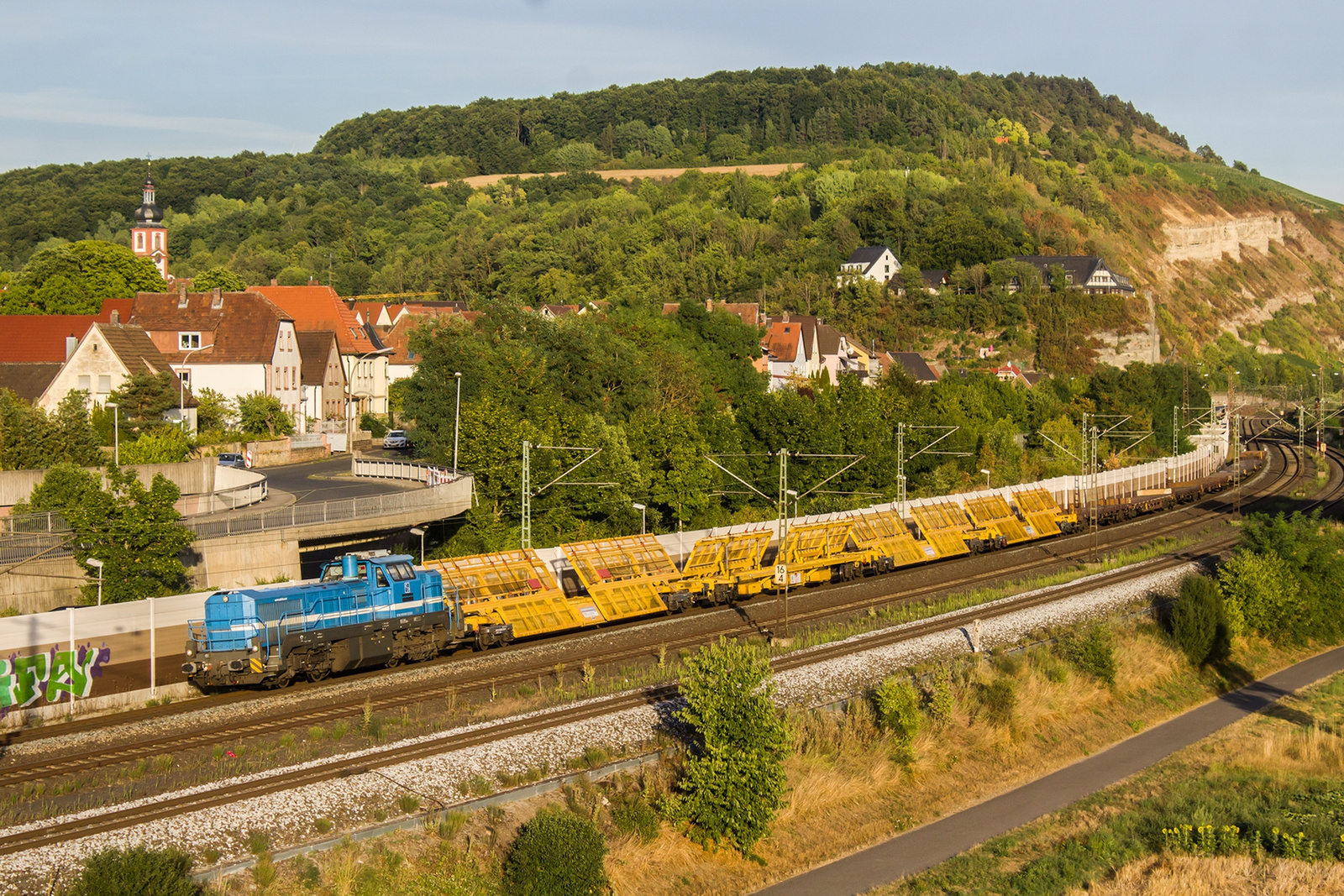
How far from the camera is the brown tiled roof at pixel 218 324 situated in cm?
7025

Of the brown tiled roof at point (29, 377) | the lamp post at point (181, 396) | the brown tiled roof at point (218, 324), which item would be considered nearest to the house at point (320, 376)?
the brown tiled roof at point (218, 324)

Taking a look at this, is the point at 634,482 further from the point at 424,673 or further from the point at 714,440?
the point at 424,673

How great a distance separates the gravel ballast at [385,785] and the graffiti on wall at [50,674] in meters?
9.10

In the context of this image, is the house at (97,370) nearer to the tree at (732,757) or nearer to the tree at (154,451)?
the tree at (154,451)

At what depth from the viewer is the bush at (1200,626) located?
1608 inches

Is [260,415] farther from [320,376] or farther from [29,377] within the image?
[29,377]

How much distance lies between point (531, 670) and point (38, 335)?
50221 millimetres

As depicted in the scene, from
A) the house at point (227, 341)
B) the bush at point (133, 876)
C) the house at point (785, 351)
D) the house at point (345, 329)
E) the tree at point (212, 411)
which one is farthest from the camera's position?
the house at point (785, 351)

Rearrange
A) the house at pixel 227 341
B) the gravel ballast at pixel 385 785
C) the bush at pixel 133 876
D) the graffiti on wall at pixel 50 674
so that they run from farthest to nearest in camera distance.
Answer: the house at pixel 227 341 < the graffiti on wall at pixel 50 674 < the gravel ballast at pixel 385 785 < the bush at pixel 133 876

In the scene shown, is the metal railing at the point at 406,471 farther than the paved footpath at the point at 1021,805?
Yes

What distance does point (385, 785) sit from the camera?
2186cm

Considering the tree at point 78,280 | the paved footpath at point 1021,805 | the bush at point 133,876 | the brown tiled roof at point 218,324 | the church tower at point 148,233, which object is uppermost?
the church tower at point 148,233

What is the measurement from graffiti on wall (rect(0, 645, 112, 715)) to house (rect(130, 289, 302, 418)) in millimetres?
42110

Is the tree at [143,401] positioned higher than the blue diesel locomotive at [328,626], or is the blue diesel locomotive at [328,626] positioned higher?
the tree at [143,401]
